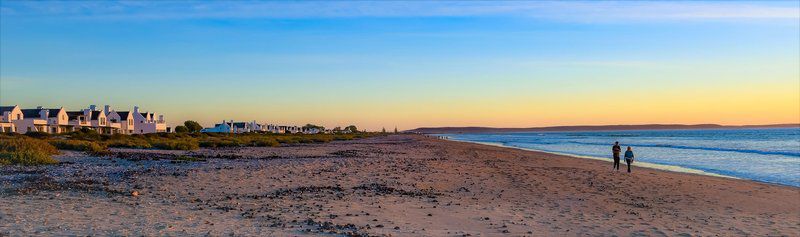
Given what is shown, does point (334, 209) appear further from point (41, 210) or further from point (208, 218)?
point (41, 210)

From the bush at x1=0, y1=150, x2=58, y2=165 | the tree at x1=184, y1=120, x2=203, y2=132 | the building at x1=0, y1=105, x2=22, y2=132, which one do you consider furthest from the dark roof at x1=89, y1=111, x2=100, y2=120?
the bush at x1=0, y1=150, x2=58, y2=165

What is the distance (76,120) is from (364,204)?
9032 cm

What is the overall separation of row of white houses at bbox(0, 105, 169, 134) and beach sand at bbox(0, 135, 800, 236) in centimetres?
6950

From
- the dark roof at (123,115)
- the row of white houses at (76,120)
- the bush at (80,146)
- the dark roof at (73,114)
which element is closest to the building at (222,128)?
the row of white houses at (76,120)

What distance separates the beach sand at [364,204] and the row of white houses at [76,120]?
228 ft

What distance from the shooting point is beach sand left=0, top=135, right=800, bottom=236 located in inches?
400

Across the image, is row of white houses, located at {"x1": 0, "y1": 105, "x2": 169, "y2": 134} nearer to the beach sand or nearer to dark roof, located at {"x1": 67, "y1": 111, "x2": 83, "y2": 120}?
dark roof, located at {"x1": 67, "y1": 111, "x2": 83, "y2": 120}

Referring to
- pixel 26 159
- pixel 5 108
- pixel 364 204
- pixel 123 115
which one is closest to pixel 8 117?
pixel 5 108

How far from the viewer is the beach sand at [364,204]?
33.4 ft

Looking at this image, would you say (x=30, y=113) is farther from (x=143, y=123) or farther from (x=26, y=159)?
(x=26, y=159)

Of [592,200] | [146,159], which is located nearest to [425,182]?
[592,200]

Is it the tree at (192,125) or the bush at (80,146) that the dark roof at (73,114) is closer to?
the tree at (192,125)

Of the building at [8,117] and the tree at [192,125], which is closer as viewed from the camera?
the building at [8,117]

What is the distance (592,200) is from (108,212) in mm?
11681
